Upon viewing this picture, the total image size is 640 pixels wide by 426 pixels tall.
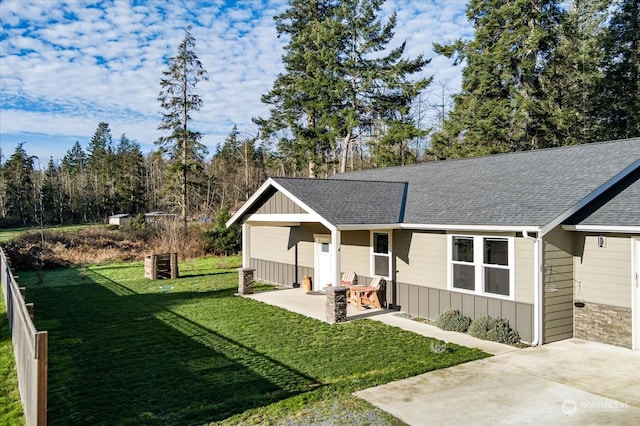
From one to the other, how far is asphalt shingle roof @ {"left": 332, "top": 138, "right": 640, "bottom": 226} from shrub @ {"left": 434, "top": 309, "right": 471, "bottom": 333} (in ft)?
6.94

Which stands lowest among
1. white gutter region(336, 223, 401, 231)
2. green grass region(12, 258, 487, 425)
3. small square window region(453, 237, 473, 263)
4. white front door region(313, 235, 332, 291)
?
green grass region(12, 258, 487, 425)

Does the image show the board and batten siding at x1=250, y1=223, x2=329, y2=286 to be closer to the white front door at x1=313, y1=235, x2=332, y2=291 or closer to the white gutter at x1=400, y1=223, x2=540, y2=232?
the white front door at x1=313, y1=235, x2=332, y2=291

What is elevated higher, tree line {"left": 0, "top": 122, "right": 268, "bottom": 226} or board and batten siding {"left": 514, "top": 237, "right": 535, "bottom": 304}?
tree line {"left": 0, "top": 122, "right": 268, "bottom": 226}

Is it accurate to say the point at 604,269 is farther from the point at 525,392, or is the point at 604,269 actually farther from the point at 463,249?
the point at 525,392

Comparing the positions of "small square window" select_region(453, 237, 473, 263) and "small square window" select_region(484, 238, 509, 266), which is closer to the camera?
"small square window" select_region(484, 238, 509, 266)

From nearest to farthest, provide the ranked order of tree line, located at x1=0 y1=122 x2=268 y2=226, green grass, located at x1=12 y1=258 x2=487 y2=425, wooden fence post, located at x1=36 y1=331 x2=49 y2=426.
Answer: wooden fence post, located at x1=36 y1=331 x2=49 y2=426 < green grass, located at x1=12 y1=258 x2=487 y2=425 < tree line, located at x1=0 y1=122 x2=268 y2=226

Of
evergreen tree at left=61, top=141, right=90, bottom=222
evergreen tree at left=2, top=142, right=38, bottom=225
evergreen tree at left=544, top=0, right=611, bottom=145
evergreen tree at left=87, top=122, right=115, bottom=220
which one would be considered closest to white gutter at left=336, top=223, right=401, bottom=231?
evergreen tree at left=544, top=0, right=611, bottom=145

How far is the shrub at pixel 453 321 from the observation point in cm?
1015

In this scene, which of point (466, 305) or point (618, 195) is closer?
point (618, 195)

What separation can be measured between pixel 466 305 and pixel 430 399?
15.0 ft

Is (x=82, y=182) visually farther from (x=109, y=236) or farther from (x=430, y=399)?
(x=430, y=399)

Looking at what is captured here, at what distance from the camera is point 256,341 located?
9461mm

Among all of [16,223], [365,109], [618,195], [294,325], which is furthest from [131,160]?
[618,195]

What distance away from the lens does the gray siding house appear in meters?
8.93
